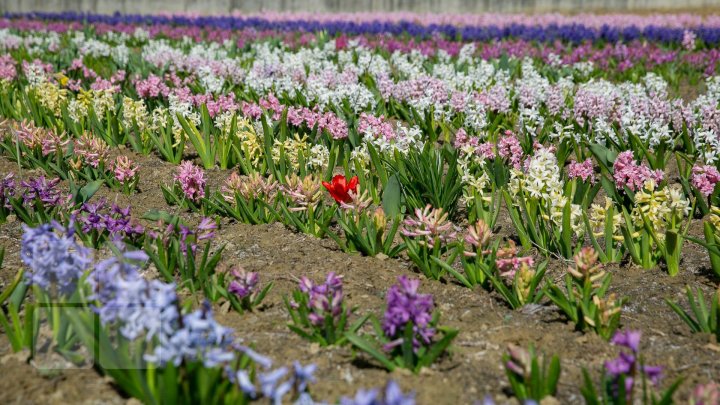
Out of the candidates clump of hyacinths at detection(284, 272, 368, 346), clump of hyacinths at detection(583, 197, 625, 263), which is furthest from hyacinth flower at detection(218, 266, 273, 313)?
clump of hyacinths at detection(583, 197, 625, 263)

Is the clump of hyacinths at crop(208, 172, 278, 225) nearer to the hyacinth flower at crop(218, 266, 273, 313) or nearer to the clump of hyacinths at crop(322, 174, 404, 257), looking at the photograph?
the clump of hyacinths at crop(322, 174, 404, 257)

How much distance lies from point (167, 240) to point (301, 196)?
3.02ft

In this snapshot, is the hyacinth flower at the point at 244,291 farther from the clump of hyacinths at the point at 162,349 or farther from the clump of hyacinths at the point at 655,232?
the clump of hyacinths at the point at 655,232

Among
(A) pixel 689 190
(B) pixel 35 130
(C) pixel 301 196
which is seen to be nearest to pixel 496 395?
(C) pixel 301 196

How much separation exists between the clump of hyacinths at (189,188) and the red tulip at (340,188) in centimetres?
80

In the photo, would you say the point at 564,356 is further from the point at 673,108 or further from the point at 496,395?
the point at 673,108

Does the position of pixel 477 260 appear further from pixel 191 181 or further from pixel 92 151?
pixel 92 151

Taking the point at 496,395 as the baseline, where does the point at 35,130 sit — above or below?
above

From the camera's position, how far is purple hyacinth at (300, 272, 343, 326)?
8.75 ft

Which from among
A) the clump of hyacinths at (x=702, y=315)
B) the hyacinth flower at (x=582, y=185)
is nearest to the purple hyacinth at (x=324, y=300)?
the clump of hyacinths at (x=702, y=315)

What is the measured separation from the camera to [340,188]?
3885 millimetres

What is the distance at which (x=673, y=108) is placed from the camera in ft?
19.1

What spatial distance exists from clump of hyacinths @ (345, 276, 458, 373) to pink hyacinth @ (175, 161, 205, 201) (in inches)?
80.7

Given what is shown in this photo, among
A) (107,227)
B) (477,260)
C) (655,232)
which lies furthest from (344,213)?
(655,232)
